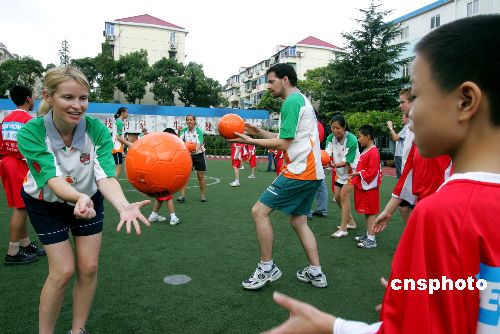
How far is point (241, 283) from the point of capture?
4.34 m

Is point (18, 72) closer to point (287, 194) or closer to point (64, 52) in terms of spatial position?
point (64, 52)

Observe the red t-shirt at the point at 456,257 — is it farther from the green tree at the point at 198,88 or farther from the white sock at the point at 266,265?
the green tree at the point at 198,88

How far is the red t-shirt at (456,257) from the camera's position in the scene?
33.5 inches

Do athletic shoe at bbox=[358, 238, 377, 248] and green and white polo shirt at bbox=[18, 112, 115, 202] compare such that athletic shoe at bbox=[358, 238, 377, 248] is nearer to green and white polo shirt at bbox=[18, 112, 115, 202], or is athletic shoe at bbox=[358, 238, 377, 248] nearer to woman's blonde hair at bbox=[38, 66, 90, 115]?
green and white polo shirt at bbox=[18, 112, 115, 202]

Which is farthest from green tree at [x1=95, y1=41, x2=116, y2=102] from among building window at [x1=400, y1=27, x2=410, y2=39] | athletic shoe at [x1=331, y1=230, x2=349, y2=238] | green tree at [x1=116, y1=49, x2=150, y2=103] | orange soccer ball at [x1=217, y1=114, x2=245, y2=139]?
orange soccer ball at [x1=217, y1=114, x2=245, y2=139]

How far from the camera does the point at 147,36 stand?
6097 centimetres

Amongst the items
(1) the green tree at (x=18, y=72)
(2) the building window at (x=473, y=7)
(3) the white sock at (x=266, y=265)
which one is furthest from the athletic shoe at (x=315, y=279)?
(1) the green tree at (x=18, y=72)

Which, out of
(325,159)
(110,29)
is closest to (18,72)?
(110,29)

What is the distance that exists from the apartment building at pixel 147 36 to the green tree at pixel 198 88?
45.3 feet

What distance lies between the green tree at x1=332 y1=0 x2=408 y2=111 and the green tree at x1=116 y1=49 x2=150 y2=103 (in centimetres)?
2455

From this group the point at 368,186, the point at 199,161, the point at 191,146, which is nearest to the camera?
the point at 368,186

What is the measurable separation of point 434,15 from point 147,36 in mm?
43051

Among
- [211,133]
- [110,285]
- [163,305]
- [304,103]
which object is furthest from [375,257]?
[211,133]

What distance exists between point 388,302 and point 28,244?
18.0 feet
